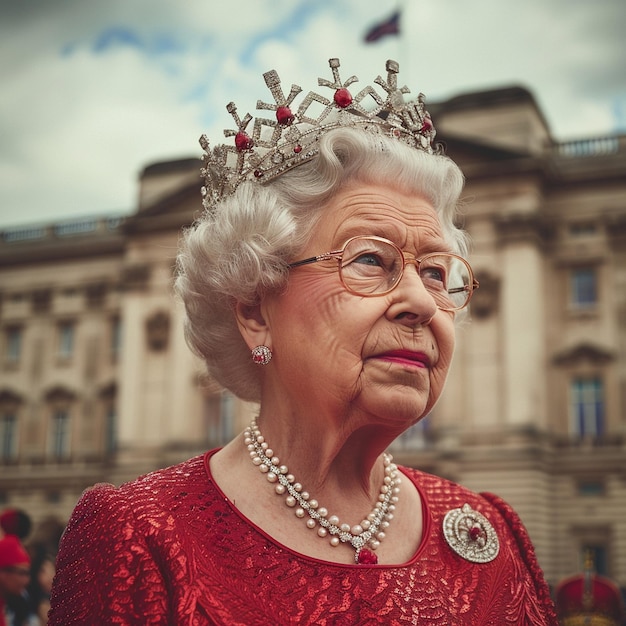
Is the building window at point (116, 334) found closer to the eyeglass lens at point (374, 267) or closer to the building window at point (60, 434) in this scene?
the building window at point (60, 434)

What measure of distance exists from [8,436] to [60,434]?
249cm

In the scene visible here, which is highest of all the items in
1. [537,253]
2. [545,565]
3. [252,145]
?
[537,253]

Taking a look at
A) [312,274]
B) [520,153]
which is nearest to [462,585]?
[312,274]

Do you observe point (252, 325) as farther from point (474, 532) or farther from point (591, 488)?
point (591, 488)

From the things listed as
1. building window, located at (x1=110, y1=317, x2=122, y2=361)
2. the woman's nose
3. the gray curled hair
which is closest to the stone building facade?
building window, located at (x1=110, y1=317, x2=122, y2=361)

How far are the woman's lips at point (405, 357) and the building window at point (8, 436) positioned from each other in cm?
3474

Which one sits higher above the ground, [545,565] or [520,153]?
[520,153]

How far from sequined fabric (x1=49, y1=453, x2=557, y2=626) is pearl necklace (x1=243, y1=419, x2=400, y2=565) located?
0.29 feet

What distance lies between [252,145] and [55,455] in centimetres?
3314

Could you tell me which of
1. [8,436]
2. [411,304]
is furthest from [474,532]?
[8,436]

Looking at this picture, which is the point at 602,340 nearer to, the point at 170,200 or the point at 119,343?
the point at 170,200

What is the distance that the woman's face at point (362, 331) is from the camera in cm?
180

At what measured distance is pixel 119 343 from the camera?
110ft

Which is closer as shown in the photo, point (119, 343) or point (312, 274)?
point (312, 274)
